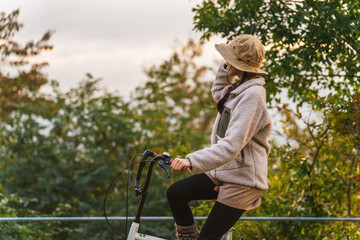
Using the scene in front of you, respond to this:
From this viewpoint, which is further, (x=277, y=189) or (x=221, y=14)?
(x=277, y=189)

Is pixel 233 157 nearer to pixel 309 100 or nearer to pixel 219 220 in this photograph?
pixel 219 220

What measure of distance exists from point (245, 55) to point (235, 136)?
454mm

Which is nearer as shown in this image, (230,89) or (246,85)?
(246,85)

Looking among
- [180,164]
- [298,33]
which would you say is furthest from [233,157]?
[298,33]

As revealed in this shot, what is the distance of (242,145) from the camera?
9.50ft

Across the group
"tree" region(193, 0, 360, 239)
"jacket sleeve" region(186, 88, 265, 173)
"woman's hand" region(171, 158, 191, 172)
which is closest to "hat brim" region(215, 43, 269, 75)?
"jacket sleeve" region(186, 88, 265, 173)

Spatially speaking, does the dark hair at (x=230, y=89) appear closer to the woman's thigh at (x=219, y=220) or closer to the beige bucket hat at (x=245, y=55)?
the beige bucket hat at (x=245, y=55)

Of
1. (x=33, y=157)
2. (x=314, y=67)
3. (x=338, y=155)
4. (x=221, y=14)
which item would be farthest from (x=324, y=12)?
(x=33, y=157)

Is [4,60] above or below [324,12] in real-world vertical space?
above

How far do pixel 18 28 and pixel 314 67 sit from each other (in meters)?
12.0

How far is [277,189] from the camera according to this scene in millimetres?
6691

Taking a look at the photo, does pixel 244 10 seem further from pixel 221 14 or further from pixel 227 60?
pixel 227 60

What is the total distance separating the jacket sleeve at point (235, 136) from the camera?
9.38 ft

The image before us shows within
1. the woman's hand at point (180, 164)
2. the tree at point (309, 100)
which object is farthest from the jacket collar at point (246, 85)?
the tree at point (309, 100)
